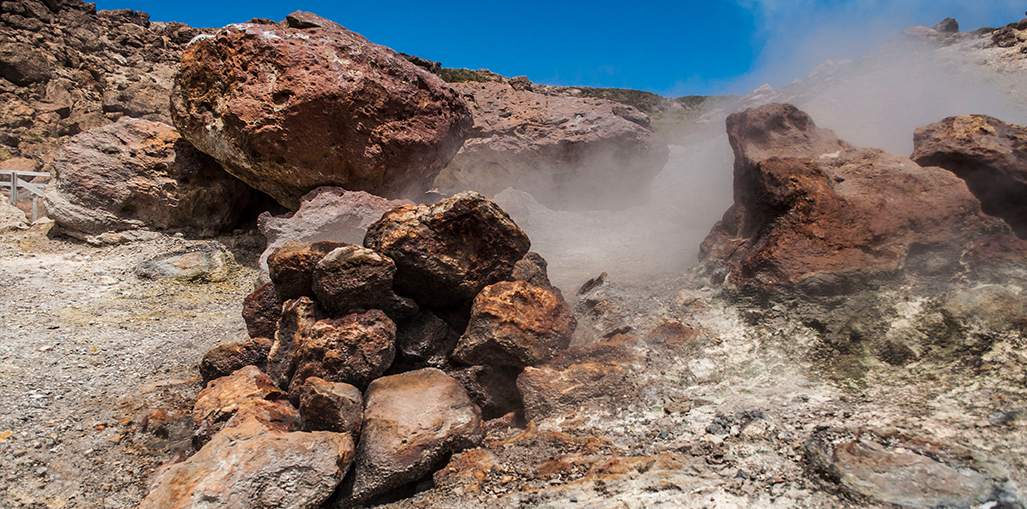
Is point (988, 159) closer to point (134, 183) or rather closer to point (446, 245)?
point (446, 245)

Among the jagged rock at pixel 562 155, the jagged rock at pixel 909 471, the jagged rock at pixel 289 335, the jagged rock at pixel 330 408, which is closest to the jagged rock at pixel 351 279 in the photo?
the jagged rock at pixel 289 335

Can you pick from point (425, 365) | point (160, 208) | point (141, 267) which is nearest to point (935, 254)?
point (425, 365)

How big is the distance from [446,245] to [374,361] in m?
0.85

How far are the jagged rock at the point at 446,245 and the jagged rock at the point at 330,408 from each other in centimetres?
85

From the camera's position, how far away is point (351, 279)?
2.97 m

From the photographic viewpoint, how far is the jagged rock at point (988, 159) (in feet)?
10.7

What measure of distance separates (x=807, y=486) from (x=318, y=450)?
7.04 ft

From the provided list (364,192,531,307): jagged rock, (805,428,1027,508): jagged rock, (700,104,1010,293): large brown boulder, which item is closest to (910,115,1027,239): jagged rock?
(700,104,1010,293): large brown boulder

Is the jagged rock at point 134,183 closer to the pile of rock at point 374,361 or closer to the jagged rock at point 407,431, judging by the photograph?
the pile of rock at point 374,361

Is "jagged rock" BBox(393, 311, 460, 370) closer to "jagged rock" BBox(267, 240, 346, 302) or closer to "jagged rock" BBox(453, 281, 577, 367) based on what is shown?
"jagged rock" BBox(453, 281, 577, 367)

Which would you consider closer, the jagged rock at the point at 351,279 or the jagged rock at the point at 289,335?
the jagged rock at the point at 351,279

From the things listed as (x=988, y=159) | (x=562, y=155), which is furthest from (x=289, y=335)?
(x=562, y=155)

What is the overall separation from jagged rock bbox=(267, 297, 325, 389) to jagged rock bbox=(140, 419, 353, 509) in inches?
26.0

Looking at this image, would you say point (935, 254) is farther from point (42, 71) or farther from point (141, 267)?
point (42, 71)
